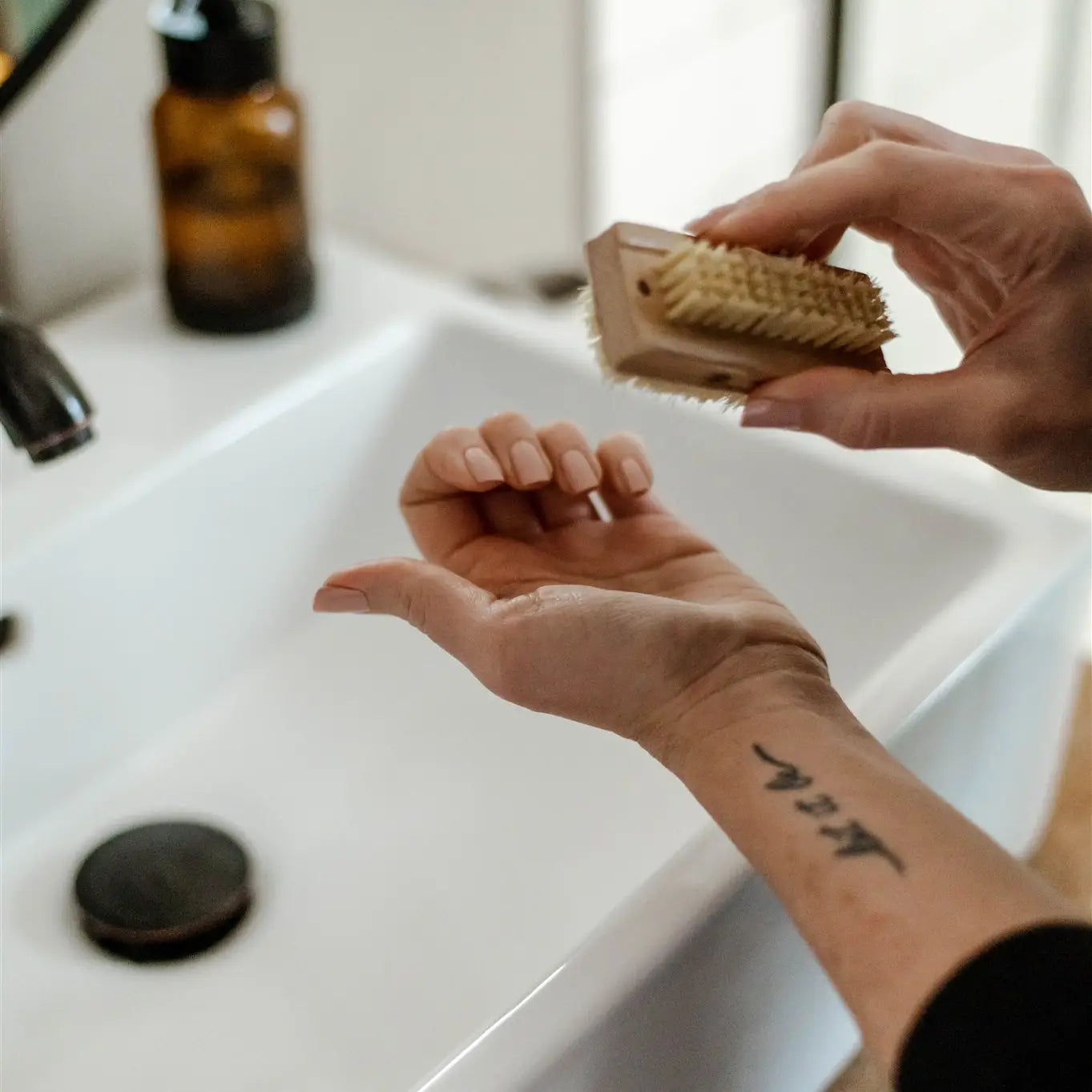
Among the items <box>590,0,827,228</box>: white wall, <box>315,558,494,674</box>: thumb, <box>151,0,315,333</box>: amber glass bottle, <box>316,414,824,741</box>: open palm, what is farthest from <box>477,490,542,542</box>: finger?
<box>590,0,827,228</box>: white wall

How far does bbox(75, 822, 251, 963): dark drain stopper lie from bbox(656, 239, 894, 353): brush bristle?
314 mm

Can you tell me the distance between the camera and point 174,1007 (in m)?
0.55

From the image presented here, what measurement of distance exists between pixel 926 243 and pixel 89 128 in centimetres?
44

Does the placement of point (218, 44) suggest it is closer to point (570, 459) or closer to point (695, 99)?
point (570, 459)

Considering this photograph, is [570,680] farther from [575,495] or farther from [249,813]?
[249,813]

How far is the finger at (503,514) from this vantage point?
582 mm

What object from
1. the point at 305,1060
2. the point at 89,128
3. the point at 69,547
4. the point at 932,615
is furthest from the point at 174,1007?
the point at 89,128

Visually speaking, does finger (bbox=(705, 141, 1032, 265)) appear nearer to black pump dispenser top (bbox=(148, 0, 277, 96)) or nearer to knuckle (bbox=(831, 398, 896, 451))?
knuckle (bbox=(831, 398, 896, 451))

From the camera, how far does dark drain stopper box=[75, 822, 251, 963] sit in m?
0.57

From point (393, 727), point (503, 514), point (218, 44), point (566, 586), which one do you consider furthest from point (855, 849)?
point (218, 44)

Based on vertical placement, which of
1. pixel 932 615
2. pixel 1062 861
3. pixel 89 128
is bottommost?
pixel 1062 861

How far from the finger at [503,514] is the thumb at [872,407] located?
130 millimetres

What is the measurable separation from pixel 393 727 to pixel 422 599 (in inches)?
9.4

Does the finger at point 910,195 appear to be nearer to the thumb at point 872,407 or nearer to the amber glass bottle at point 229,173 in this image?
the thumb at point 872,407
